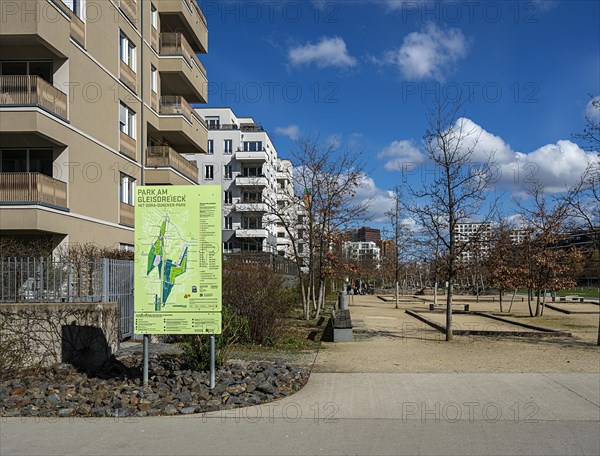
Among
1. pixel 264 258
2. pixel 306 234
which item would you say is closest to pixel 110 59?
pixel 306 234

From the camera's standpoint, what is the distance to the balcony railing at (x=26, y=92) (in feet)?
62.5

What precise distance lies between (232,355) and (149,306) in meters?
3.51

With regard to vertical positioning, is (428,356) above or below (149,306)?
below

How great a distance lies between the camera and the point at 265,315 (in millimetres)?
13812

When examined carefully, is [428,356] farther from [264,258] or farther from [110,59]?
[110,59]

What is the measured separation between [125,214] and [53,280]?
1458 centimetres

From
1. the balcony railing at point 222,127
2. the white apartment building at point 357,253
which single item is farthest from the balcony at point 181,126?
the balcony railing at point 222,127

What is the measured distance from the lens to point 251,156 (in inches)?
2734

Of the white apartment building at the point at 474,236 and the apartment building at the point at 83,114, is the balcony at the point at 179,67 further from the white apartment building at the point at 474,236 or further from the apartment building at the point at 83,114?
the white apartment building at the point at 474,236

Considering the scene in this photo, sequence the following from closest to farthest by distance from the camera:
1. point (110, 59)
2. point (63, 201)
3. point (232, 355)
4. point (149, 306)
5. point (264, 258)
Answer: point (149, 306), point (232, 355), point (264, 258), point (63, 201), point (110, 59)

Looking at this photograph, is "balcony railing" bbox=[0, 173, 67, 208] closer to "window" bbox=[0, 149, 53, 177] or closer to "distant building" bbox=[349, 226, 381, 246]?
"window" bbox=[0, 149, 53, 177]

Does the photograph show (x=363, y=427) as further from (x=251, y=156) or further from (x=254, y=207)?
(x=251, y=156)

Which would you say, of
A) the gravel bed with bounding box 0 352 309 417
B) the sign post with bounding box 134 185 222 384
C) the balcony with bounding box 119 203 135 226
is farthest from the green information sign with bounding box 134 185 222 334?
the balcony with bounding box 119 203 135 226

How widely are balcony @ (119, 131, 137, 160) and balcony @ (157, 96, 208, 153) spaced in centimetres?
423
